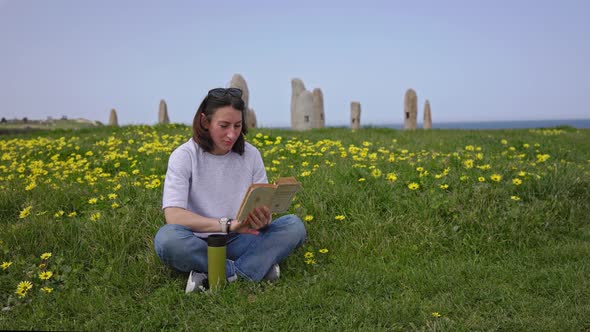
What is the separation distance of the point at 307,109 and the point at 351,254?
15170 mm

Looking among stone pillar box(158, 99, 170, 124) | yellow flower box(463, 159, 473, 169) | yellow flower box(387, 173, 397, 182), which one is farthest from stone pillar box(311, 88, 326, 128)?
yellow flower box(387, 173, 397, 182)

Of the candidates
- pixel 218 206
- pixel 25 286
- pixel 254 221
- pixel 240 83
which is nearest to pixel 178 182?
pixel 218 206

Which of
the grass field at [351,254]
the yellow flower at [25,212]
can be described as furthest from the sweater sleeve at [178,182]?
the yellow flower at [25,212]

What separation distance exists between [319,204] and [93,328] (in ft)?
8.05

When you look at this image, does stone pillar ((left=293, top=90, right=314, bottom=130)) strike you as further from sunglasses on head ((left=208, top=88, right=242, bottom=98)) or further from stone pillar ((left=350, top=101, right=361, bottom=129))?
sunglasses on head ((left=208, top=88, right=242, bottom=98))

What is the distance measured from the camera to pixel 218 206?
407 cm

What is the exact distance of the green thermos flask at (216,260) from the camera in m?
3.82

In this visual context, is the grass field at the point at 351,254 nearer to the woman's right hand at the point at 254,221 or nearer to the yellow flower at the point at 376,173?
the yellow flower at the point at 376,173

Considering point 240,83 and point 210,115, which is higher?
point 240,83

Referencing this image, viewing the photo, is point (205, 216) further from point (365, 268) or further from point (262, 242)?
point (365, 268)

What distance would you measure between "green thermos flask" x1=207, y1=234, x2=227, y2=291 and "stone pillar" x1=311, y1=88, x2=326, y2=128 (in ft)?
52.0

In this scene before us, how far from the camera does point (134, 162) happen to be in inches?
278

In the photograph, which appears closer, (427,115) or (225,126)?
(225,126)

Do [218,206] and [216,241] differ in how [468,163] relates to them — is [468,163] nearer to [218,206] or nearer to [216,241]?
[218,206]
